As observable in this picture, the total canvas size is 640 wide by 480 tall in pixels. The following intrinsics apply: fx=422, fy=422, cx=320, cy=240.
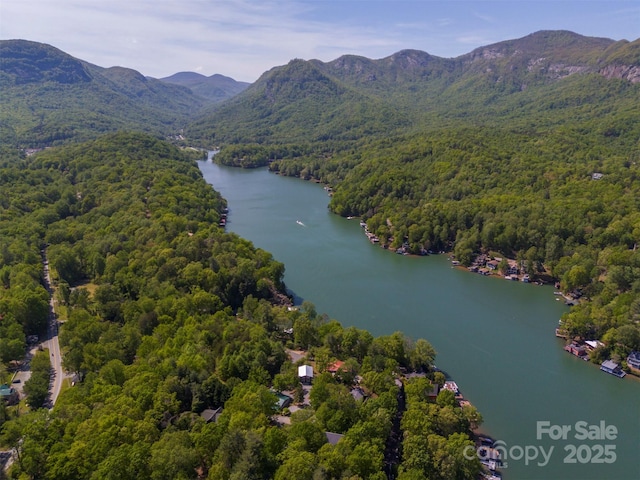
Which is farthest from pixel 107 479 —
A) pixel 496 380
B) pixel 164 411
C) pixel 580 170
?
pixel 580 170

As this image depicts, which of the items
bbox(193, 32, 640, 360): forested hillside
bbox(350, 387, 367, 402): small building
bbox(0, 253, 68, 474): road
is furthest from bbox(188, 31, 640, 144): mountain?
bbox(350, 387, 367, 402): small building

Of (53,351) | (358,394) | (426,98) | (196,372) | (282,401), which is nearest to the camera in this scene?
(282,401)

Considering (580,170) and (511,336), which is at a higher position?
(580,170)

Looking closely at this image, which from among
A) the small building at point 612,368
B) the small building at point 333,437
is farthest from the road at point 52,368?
the small building at point 612,368

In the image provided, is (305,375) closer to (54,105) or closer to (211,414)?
(211,414)

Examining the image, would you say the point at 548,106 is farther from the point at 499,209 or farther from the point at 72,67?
the point at 72,67

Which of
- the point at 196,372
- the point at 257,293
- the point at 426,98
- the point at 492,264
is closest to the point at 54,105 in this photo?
the point at 257,293

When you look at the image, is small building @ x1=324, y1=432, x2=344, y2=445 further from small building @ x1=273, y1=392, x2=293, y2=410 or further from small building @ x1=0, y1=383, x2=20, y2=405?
small building @ x1=0, y1=383, x2=20, y2=405
